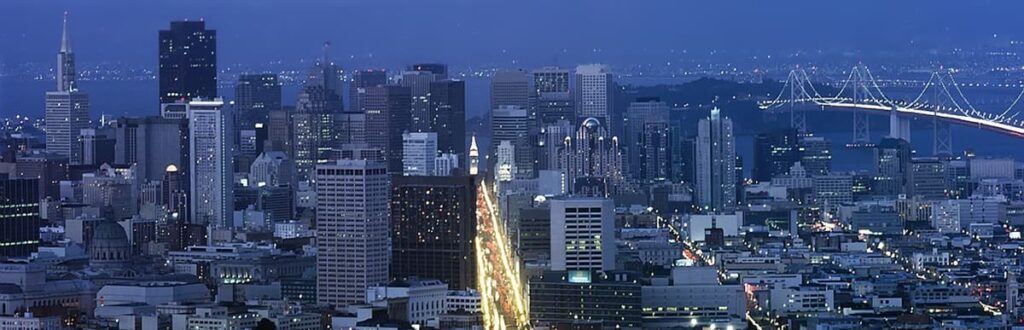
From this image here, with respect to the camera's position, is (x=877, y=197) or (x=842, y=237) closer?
(x=842, y=237)

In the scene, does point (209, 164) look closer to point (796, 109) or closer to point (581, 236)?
point (796, 109)

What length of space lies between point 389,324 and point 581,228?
21.8 feet

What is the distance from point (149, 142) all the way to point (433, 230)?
53.0 feet

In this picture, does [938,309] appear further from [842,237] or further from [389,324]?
[842,237]

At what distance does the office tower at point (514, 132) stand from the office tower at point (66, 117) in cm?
675

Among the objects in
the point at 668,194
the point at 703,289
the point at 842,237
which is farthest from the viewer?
the point at 668,194

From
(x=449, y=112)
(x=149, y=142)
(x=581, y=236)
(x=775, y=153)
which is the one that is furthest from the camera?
(x=775, y=153)

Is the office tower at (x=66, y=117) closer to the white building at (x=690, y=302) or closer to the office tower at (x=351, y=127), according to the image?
the office tower at (x=351, y=127)

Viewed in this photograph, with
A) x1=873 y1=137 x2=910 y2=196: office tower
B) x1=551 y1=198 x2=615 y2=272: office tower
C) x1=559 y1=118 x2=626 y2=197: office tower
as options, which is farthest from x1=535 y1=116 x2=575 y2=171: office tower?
x1=551 y1=198 x2=615 y2=272: office tower

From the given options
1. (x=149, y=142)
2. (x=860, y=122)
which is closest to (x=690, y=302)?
(x=149, y=142)

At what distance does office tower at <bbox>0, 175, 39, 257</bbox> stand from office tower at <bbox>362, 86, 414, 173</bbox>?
27.9 feet

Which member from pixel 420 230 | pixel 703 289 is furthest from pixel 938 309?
pixel 420 230

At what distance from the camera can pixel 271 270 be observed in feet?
125

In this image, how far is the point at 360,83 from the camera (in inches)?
2110
